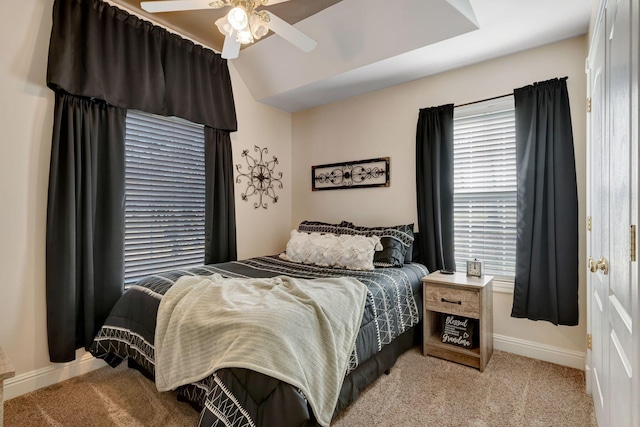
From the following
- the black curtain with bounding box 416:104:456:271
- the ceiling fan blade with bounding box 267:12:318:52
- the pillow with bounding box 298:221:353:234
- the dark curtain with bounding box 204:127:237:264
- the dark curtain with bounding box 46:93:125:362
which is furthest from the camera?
the pillow with bounding box 298:221:353:234

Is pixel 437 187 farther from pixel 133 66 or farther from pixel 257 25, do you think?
pixel 133 66

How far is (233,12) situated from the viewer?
1.71 m

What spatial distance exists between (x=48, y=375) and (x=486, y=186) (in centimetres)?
358

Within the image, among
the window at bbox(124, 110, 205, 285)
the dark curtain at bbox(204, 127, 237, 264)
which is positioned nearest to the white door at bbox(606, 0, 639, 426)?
the dark curtain at bbox(204, 127, 237, 264)

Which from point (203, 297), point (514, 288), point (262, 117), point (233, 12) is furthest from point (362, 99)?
point (203, 297)

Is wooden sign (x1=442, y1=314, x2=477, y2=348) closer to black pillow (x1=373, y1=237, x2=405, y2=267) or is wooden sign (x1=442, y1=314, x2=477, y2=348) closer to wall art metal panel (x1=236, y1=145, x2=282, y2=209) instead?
black pillow (x1=373, y1=237, x2=405, y2=267)

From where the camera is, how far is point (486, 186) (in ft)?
9.18

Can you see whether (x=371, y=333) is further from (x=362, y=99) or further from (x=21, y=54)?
(x=21, y=54)

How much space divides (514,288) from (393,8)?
2.31m

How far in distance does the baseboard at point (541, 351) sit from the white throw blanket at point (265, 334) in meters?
1.51

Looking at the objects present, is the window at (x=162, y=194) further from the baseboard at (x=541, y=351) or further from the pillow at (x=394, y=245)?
the baseboard at (x=541, y=351)

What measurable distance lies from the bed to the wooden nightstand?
12cm

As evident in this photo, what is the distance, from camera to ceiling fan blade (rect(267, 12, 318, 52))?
1.93 meters

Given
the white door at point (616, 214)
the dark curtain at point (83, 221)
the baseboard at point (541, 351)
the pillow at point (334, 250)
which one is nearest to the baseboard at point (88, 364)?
the baseboard at point (541, 351)
